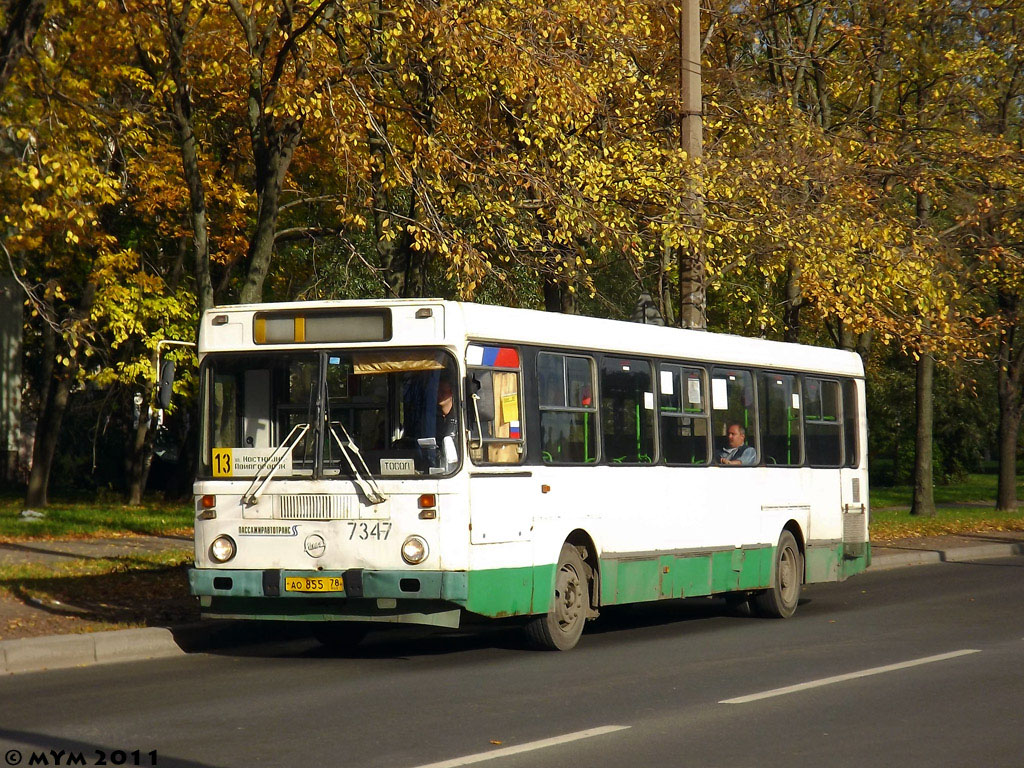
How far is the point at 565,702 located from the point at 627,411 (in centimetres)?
458

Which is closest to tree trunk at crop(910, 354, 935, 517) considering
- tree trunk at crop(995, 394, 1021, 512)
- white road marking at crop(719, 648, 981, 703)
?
tree trunk at crop(995, 394, 1021, 512)

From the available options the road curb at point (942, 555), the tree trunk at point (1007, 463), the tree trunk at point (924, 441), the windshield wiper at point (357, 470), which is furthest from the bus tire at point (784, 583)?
the tree trunk at point (1007, 463)

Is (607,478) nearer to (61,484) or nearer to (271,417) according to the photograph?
(271,417)

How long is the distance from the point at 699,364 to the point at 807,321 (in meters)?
14.3

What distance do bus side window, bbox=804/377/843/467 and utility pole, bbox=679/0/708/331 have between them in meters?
1.91

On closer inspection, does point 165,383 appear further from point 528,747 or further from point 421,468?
point 528,747

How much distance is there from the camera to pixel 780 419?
16016 millimetres

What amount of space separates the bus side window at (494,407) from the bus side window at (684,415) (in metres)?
2.50

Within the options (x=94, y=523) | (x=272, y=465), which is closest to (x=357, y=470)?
(x=272, y=465)

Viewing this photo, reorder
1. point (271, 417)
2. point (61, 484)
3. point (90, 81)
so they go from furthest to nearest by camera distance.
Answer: point (61, 484) → point (90, 81) → point (271, 417)

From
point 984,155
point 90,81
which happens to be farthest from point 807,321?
point 90,81

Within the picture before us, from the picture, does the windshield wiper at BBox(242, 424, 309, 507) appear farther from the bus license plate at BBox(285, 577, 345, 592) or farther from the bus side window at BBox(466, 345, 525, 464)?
the bus side window at BBox(466, 345, 525, 464)

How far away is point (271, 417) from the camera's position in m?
11.5

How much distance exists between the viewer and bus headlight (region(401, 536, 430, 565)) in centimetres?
1082
